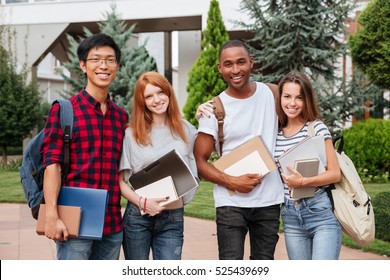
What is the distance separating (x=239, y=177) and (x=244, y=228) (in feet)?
1.05

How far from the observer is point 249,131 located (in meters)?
3.44

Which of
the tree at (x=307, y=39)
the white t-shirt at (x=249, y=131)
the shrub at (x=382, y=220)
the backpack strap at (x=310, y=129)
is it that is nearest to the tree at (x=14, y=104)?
the tree at (x=307, y=39)

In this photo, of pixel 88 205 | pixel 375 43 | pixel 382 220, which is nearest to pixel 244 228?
pixel 88 205

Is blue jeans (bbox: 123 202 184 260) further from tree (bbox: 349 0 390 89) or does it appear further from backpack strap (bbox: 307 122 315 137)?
tree (bbox: 349 0 390 89)

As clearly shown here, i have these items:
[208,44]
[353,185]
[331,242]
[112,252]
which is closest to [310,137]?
[353,185]

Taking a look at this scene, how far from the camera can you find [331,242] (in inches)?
128

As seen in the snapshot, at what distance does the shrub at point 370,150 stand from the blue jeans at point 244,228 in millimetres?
9824

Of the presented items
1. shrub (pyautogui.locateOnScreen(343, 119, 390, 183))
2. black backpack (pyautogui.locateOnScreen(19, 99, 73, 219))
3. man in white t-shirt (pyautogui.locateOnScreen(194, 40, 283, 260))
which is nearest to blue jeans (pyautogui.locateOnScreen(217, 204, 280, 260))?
man in white t-shirt (pyautogui.locateOnScreen(194, 40, 283, 260))

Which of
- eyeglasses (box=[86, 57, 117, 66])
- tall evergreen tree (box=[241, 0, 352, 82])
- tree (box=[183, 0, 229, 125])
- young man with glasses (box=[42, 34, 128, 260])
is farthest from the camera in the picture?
tree (box=[183, 0, 229, 125])

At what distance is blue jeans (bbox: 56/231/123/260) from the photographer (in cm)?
304

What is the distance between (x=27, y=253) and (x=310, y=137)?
4184 millimetres

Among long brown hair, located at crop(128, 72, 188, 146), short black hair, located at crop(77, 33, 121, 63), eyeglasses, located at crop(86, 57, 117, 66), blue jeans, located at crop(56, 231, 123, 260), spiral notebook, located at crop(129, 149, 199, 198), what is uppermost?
short black hair, located at crop(77, 33, 121, 63)

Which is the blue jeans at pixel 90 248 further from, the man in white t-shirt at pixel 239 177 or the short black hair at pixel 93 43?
the short black hair at pixel 93 43

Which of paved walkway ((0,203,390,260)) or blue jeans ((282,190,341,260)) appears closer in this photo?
blue jeans ((282,190,341,260))
